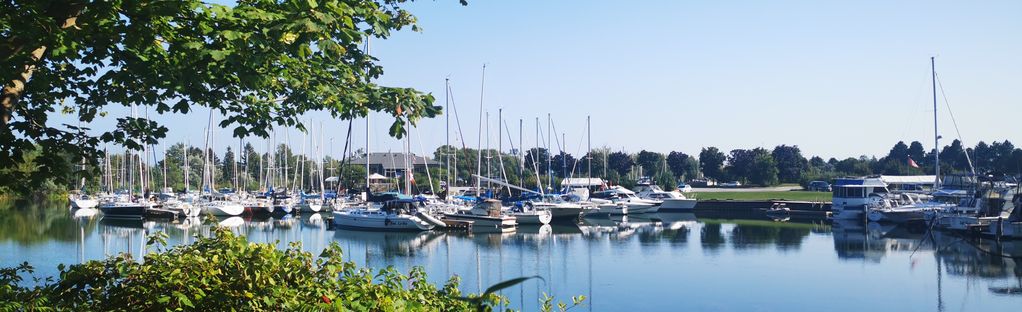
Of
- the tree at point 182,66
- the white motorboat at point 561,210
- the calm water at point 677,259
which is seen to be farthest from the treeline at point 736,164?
the tree at point 182,66

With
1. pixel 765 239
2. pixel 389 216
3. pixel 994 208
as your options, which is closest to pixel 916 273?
pixel 765 239

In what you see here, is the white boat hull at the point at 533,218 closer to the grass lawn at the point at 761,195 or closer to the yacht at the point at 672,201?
the yacht at the point at 672,201

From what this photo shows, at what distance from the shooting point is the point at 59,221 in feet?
198

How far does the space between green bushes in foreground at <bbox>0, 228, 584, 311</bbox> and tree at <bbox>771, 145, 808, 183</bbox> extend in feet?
364

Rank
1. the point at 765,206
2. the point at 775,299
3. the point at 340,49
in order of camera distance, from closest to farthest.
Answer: the point at 340,49 < the point at 775,299 < the point at 765,206

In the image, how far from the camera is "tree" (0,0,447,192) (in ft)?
20.6

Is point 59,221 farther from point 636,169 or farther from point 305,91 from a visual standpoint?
point 636,169

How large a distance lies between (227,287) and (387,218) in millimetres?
46587

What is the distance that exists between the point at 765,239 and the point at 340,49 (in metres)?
46.9

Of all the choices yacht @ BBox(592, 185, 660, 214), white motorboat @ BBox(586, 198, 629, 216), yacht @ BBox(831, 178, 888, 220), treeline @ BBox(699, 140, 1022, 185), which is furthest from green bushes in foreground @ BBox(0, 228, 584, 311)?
treeline @ BBox(699, 140, 1022, 185)

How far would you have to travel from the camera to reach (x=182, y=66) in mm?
6773

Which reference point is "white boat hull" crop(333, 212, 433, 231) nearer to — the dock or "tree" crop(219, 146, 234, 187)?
the dock

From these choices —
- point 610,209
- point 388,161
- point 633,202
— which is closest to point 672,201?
point 633,202

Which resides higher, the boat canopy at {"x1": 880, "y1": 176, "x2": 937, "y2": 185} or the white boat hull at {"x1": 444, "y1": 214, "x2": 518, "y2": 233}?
the boat canopy at {"x1": 880, "y1": 176, "x2": 937, "y2": 185}
